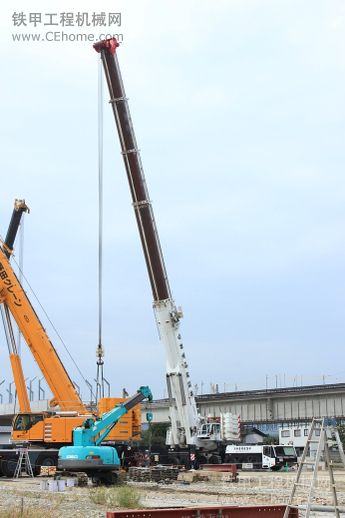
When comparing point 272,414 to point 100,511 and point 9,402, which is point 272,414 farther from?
point 100,511

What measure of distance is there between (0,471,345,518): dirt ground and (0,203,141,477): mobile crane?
Result: 3.54m

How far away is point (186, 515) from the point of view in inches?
480

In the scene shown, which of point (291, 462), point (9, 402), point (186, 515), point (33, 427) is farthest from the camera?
point (9, 402)

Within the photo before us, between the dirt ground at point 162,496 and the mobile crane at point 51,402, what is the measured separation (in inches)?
139

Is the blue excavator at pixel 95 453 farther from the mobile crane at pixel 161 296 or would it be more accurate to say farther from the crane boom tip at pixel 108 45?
the crane boom tip at pixel 108 45

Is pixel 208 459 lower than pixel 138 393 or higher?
lower

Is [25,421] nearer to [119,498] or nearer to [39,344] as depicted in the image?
[39,344]

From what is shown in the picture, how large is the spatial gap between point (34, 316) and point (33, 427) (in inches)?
223

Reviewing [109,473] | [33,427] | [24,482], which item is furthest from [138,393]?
[33,427]

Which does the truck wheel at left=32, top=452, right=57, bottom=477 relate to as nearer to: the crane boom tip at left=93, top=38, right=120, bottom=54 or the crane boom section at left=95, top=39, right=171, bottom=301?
the crane boom section at left=95, top=39, right=171, bottom=301

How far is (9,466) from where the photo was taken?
35.0 meters

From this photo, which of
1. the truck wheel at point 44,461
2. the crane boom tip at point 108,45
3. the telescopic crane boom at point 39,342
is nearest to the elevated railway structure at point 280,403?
the telescopic crane boom at point 39,342

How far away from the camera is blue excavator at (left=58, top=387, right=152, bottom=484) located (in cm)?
2733

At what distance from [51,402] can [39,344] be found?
3.26 meters
